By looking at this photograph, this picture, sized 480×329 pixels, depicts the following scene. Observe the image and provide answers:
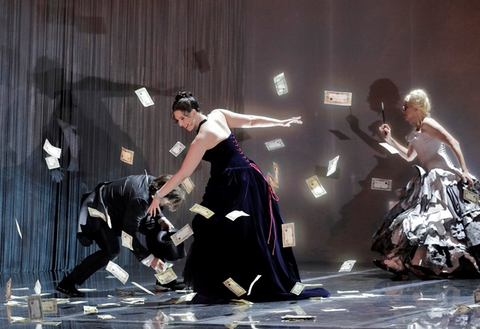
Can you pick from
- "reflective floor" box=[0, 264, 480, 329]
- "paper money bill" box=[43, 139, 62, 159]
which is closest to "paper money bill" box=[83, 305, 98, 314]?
"reflective floor" box=[0, 264, 480, 329]

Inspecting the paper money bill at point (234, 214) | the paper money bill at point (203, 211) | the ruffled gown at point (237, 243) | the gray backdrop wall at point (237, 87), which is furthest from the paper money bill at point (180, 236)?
the gray backdrop wall at point (237, 87)

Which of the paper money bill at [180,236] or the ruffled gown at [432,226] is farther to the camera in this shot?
the ruffled gown at [432,226]

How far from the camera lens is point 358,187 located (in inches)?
294

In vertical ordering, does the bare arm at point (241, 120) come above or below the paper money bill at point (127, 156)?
above

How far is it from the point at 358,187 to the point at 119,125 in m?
2.45

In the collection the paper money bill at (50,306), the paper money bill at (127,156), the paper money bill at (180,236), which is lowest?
the paper money bill at (50,306)

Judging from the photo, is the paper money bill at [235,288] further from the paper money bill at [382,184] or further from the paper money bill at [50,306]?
the paper money bill at [382,184]

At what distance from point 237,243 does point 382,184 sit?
3472 mm

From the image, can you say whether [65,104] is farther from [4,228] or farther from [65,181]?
[4,228]

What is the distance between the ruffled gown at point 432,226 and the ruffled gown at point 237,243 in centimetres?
137

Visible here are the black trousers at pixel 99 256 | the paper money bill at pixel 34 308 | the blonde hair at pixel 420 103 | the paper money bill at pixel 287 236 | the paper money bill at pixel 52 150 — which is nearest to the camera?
the paper money bill at pixel 34 308

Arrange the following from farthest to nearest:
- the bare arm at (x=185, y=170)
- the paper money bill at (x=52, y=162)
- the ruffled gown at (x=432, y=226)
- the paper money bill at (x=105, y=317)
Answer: the paper money bill at (x=52, y=162) → the ruffled gown at (x=432, y=226) → the bare arm at (x=185, y=170) → the paper money bill at (x=105, y=317)

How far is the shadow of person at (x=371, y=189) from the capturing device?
7355mm

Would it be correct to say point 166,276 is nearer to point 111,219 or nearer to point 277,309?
point 111,219
